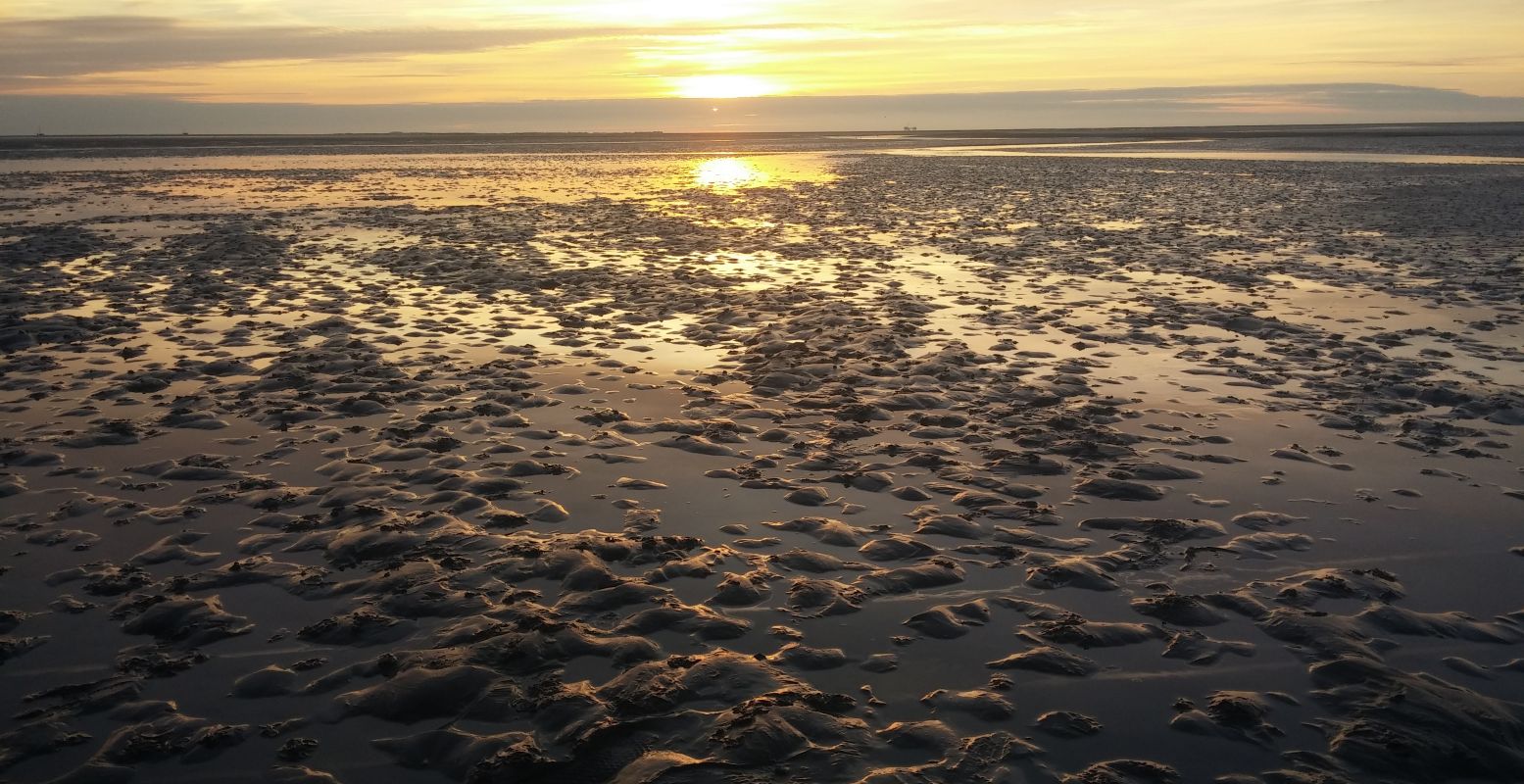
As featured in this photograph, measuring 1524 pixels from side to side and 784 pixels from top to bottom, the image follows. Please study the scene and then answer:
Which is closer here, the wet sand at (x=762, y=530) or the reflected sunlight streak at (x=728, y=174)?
the wet sand at (x=762, y=530)

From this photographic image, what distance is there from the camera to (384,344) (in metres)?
15.5

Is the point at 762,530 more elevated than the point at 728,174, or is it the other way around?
the point at 728,174

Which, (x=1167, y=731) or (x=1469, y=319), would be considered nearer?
(x=1167, y=731)

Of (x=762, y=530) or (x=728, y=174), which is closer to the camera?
(x=762, y=530)

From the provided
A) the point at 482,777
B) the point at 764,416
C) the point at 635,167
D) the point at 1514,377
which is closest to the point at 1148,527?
the point at 764,416

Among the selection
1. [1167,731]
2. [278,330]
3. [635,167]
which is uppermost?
[635,167]

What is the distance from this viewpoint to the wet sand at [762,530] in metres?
5.68

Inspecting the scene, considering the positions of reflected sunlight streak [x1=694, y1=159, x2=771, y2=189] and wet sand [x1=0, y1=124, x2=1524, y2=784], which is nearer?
wet sand [x1=0, y1=124, x2=1524, y2=784]

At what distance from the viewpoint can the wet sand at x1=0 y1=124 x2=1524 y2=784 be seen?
5.68 m

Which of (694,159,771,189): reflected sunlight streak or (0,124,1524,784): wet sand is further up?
(694,159,771,189): reflected sunlight streak

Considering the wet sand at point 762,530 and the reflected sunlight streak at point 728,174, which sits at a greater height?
the reflected sunlight streak at point 728,174

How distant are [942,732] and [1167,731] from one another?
1.26 m

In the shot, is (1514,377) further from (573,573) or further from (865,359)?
(573,573)

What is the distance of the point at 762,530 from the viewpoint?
8.60 meters
